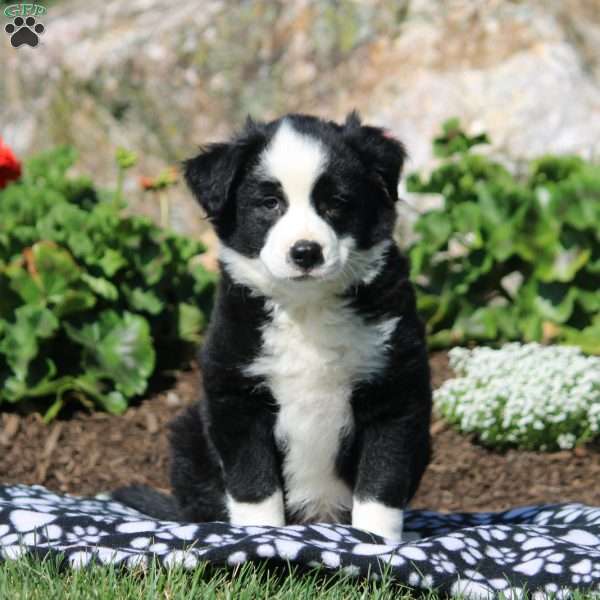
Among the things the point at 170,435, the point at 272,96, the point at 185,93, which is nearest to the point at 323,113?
the point at 272,96

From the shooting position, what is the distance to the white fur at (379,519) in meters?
3.30

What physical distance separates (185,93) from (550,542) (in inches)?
182

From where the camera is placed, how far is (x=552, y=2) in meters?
7.03

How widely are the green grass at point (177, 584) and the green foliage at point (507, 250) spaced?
9.54 feet

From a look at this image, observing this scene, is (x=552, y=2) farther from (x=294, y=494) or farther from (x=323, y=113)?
(x=294, y=494)

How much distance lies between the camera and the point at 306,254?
10.2ft

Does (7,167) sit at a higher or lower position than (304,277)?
higher

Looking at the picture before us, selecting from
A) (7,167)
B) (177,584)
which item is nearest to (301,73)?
(7,167)

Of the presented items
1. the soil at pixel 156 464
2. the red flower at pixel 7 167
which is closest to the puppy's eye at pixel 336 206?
the soil at pixel 156 464

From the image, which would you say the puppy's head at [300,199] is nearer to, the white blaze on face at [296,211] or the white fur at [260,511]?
the white blaze on face at [296,211]

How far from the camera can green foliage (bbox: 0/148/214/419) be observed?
5227 mm

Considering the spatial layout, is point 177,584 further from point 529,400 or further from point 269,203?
point 529,400

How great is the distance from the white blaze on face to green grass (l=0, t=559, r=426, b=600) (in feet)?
2.86

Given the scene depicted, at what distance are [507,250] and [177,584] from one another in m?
3.27
